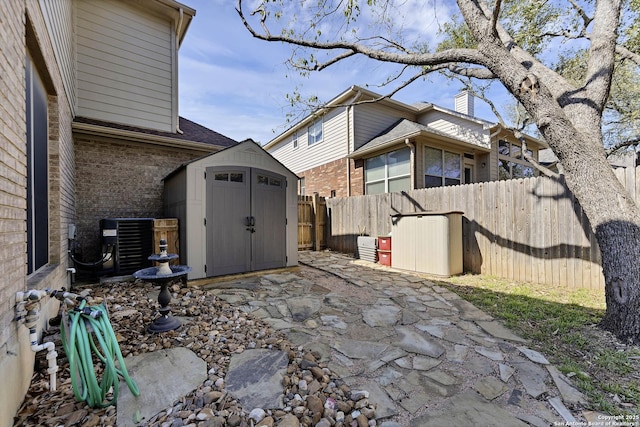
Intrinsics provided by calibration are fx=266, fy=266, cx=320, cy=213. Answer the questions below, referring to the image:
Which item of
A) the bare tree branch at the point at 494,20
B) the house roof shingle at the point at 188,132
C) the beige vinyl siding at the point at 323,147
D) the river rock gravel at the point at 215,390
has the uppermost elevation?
the beige vinyl siding at the point at 323,147

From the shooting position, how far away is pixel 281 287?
474cm

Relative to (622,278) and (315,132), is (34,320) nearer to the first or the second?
(622,278)

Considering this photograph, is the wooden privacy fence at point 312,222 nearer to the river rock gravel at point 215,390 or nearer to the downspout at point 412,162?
the downspout at point 412,162

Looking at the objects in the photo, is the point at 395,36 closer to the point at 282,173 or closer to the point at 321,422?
the point at 282,173

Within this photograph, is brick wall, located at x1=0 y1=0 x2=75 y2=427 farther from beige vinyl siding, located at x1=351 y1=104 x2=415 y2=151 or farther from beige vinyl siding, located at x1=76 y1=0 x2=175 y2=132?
beige vinyl siding, located at x1=351 y1=104 x2=415 y2=151

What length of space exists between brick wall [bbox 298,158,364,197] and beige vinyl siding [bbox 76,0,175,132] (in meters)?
6.41

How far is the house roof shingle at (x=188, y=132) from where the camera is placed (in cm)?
591

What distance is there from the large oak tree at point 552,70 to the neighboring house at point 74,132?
3.20m

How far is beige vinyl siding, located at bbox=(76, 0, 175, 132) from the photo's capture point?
5.95 m

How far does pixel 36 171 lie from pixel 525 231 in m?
7.33

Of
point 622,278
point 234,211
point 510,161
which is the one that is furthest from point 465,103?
point 234,211

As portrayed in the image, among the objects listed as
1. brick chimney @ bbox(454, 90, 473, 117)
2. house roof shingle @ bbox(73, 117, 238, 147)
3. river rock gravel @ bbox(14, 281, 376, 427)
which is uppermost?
brick chimney @ bbox(454, 90, 473, 117)

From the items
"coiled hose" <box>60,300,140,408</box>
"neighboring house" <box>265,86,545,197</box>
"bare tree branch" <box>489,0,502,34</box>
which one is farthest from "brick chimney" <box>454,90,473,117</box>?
"coiled hose" <box>60,300,140,408</box>


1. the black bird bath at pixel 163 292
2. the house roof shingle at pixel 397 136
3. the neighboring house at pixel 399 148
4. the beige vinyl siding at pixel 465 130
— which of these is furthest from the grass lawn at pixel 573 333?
the beige vinyl siding at pixel 465 130
